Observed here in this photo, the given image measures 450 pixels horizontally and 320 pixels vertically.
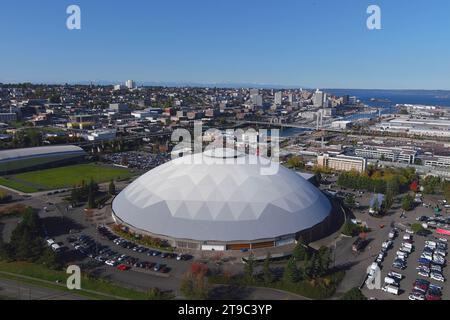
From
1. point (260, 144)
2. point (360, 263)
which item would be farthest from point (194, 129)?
point (360, 263)

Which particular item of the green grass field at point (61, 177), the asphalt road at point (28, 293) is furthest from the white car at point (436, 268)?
the green grass field at point (61, 177)

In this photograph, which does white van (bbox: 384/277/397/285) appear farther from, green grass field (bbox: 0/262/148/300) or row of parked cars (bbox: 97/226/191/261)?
green grass field (bbox: 0/262/148/300)

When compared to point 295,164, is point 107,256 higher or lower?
lower

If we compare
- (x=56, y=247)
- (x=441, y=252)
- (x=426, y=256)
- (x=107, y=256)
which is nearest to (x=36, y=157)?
(x=56, y=247)

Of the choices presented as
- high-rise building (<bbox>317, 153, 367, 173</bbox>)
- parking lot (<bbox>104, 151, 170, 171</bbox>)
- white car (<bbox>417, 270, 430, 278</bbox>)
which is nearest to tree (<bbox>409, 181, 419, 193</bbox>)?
high-rise building (<bbox>317, 153, 367, 173</bbox>)

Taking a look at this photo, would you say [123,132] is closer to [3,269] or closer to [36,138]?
[36,138]

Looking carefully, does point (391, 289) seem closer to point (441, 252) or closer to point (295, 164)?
point (441, 252)
